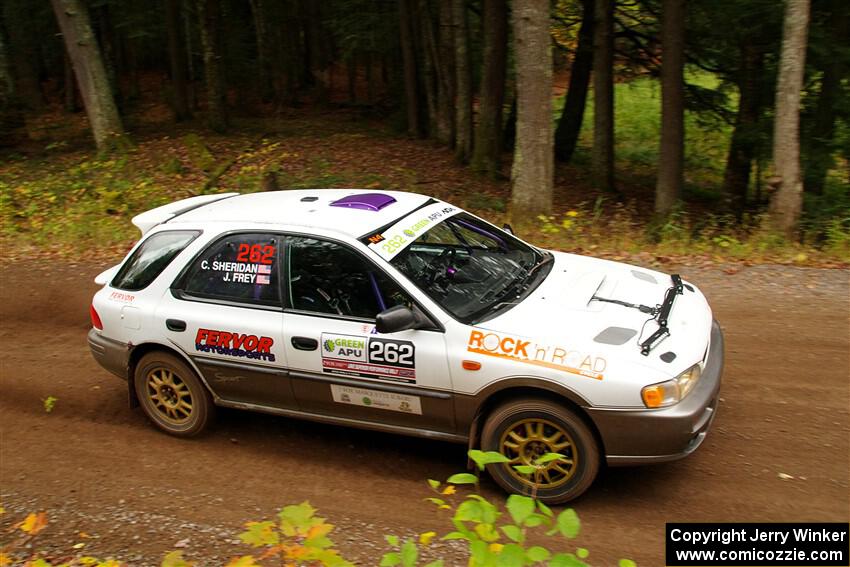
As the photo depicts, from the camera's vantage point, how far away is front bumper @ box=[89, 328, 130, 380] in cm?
586

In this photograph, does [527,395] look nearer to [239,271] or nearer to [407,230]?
[407,230]

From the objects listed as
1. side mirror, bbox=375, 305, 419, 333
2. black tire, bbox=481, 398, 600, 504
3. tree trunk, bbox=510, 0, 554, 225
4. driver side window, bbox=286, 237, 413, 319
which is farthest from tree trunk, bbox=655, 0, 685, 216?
side mirror, bbox=375, 305, 419, 333

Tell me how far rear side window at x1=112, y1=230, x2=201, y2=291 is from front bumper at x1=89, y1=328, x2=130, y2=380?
48cm

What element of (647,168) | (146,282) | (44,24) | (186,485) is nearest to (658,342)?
(186,485)

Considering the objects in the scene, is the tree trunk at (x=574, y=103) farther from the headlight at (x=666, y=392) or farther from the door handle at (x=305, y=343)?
the headlight at (x=666, y=392)

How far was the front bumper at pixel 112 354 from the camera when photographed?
5.86 metres

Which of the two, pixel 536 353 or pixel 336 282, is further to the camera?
pixel 336 282

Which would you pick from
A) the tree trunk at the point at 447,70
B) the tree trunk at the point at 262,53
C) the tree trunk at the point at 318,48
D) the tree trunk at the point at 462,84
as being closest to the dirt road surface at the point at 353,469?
the tree trunk at the point at 462,84

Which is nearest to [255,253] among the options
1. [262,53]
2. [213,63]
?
[213,63]

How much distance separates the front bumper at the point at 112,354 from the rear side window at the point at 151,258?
0.48m

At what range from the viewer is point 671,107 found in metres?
13.4

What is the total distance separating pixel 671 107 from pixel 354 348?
10.6 meters

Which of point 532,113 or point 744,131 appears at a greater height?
point 532,113

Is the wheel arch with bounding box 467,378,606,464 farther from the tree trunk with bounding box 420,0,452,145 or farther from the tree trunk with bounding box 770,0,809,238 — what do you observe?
the tree trunk with bounding box 420,0,452,145
